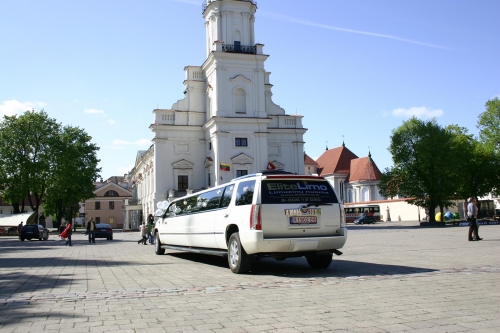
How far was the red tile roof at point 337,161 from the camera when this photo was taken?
101 metres

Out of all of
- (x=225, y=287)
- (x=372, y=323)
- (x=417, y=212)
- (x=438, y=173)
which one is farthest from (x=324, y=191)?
(x=417, y=212)

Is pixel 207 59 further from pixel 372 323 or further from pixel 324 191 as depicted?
pixel 372 323

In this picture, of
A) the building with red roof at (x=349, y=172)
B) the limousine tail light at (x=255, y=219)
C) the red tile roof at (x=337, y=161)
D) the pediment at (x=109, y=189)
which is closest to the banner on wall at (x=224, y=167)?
the limousine tail light at (x=255, y=219)

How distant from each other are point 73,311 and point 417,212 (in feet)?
206

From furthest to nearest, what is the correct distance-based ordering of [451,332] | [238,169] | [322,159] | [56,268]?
[322,159]
[238,169]
[56,268]
[451,332]

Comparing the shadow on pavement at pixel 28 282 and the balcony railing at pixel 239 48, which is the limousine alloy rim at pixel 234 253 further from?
the balcony railing at pixel 239 48

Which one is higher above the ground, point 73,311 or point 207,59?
point 207,59

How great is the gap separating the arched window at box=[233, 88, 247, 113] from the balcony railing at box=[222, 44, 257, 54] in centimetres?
442

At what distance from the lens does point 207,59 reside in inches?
2183

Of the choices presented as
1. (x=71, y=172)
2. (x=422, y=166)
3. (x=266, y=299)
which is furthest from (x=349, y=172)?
(x=266, y=299)

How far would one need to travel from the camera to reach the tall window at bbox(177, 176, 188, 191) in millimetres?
56594

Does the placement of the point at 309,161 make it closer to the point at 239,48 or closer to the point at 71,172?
the point at 239,48

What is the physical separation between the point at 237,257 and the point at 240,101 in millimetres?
44994

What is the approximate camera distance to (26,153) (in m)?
59.0
